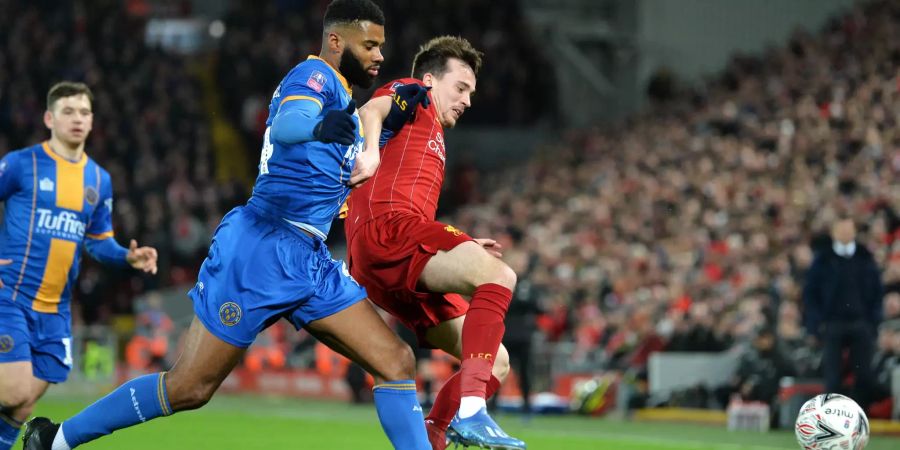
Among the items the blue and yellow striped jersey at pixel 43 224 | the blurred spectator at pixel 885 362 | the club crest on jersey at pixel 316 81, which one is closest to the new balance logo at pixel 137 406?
the club crest on jersey at pixel 316 81

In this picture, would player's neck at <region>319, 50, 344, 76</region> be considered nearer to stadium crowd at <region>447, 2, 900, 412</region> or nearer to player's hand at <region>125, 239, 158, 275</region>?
player's hand at <region>125, 239, 158, 275</region>

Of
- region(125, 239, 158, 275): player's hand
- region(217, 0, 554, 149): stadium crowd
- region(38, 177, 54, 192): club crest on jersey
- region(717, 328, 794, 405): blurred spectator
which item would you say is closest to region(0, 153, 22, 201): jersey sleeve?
region(38, 177, 54, 192): club crest on jersey

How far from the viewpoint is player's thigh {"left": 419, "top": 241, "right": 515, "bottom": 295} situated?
6699 mm

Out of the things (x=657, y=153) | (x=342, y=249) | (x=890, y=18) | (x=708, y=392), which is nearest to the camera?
(x=708, y=392)

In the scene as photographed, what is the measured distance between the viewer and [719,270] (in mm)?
17812

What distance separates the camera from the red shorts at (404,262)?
6820mm

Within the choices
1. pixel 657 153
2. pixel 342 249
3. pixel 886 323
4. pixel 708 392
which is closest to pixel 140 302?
pixel 342 249

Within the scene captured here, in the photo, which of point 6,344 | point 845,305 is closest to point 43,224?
point 6,344

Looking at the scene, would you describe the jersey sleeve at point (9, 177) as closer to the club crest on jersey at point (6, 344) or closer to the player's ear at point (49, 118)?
the player's ear at point (49, 118)

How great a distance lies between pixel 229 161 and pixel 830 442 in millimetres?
21545

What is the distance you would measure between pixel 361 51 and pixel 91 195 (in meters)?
2.84

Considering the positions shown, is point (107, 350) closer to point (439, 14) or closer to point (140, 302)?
point (140, 302)

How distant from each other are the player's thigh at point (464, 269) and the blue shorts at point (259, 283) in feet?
1.59

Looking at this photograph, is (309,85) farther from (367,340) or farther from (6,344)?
(6,344)
